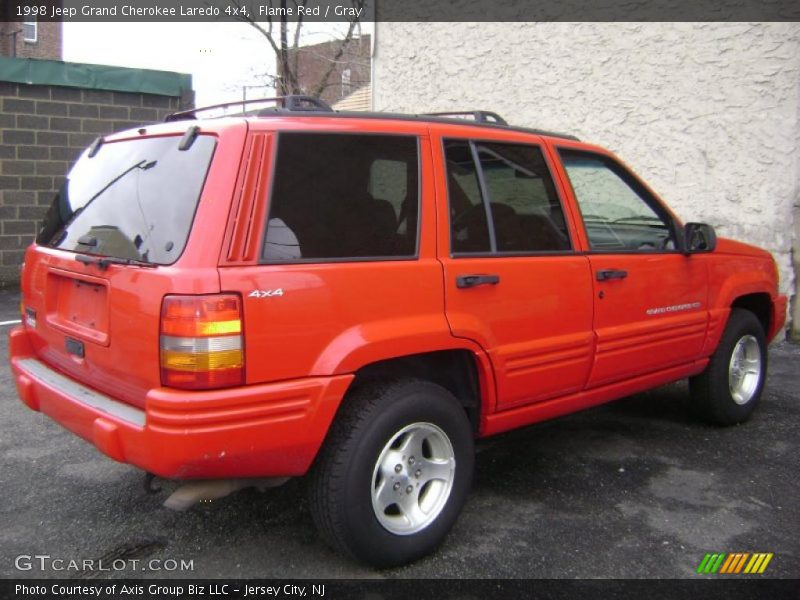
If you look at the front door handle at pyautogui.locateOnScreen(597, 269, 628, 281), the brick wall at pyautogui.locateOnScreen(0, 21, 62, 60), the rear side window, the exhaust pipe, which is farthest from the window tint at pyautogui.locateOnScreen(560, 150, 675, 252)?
the brick wall at pyautogui.locateOnScreen(0, 21, 62, 60)

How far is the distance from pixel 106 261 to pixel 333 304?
2.91ft

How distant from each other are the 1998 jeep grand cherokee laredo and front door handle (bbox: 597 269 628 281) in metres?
0.01

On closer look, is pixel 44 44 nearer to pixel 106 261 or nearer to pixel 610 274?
pixel 106 261

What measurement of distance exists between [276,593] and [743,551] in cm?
204

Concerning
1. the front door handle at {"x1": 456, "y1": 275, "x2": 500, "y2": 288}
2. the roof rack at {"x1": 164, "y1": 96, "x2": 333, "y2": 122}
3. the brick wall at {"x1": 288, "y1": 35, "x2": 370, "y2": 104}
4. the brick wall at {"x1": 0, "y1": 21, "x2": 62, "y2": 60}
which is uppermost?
the brick wall at {"x1": 0, "y1": 21, "x2": 62, "y2": 60}

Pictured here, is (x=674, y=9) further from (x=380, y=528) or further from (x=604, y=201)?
(x=380, y=528)

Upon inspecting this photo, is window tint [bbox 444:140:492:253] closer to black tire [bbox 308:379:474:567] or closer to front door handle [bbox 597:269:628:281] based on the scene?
black tire [bbox 308:379:474:567]

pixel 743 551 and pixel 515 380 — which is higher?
pixel 515 380

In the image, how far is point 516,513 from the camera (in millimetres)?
3525

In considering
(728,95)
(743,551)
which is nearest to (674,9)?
(728,95)

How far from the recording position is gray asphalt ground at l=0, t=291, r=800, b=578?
305cm

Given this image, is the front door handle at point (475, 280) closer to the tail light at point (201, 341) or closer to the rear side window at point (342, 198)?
the rear side window at point (342, 198)

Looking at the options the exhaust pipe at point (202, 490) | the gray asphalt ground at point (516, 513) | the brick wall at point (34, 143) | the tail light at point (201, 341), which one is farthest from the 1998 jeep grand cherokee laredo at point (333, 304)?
the brick wall at point (34, 143)

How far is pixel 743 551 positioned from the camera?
319cm
